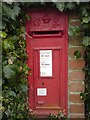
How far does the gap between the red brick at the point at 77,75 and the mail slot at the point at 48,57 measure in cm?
5

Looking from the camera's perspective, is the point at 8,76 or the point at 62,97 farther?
the point at 62,97

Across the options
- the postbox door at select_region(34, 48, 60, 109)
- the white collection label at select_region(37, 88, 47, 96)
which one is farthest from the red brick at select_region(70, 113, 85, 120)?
the white collection label at select_region(37, 88, 47, 96)

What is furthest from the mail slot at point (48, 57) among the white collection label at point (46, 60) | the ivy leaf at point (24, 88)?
the ivy leaf at point (24, 88)

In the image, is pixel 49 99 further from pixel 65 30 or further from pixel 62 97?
pixel 65 30

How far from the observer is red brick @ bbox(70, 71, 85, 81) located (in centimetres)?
295

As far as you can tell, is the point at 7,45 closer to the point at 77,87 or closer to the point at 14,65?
the point at 14,65

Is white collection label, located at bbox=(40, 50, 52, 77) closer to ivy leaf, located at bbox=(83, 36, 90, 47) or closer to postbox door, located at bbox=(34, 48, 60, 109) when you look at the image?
postbox door, located at bbox=(34, 48, 60, 109)

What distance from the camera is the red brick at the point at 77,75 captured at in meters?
2.95

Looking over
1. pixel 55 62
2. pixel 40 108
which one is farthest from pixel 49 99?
pixel 55 62

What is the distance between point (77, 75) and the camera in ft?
9.70

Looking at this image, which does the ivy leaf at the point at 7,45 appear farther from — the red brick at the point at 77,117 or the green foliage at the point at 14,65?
the red brick at the point at 77,117

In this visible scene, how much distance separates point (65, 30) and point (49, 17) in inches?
6.9

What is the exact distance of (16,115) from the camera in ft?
9.18

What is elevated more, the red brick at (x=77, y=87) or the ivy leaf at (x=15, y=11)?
the ivy leaf at (x=15, y=11)
